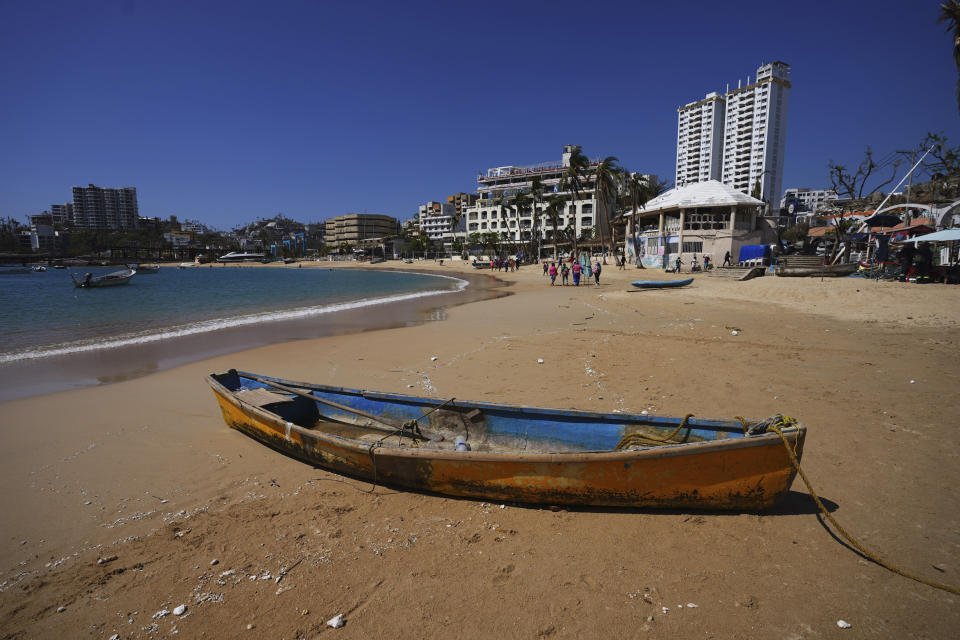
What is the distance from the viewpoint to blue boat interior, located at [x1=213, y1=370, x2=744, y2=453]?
4.45 m

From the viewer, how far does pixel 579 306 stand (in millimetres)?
19375

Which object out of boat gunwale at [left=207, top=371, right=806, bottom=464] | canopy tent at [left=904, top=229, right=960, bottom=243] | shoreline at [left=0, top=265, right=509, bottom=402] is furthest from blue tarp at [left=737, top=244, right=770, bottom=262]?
boat gunwale at [left=207, top=371, right=806, bottom=464]

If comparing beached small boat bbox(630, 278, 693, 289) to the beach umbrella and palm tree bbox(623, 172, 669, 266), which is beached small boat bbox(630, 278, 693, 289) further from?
palm tree bbox(623, 172, 669, 266)

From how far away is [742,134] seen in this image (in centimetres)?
10212

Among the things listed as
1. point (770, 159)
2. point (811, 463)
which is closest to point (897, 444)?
point (811, 463)

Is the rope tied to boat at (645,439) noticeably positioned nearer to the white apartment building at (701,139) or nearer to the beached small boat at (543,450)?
the beached small boat at (543,450)

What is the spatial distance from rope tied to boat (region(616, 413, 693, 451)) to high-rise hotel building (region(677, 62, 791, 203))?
105m

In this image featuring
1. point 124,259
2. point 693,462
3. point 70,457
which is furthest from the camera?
point 124,259

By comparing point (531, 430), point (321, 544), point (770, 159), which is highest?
point (770, 159)

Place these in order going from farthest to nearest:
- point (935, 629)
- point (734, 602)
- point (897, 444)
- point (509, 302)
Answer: point (509, 302)
point (897, 444)
point (734, 602)
point (935, 629)

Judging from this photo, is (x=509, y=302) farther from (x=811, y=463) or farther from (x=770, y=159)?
(x=770, y=159)

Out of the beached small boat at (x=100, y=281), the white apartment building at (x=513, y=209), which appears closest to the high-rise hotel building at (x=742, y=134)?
the white apartment building at (x=513, y=209)

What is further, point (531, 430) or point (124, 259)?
point (124, 259)

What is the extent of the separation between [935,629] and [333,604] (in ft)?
13.8
